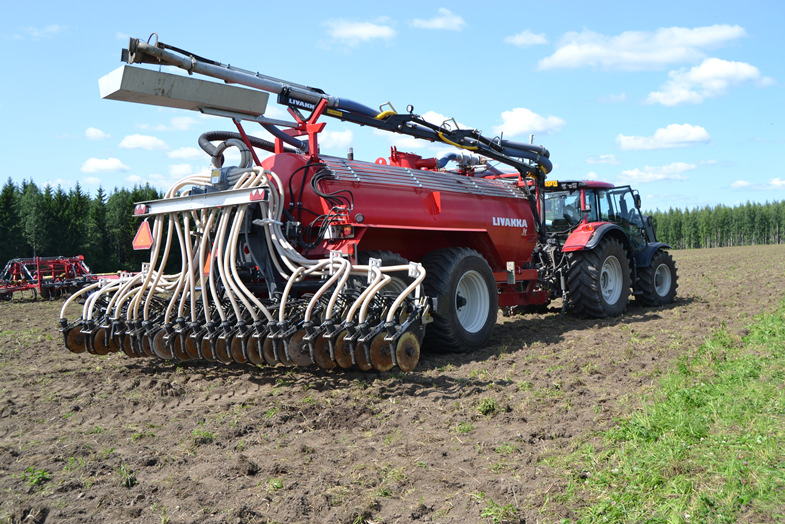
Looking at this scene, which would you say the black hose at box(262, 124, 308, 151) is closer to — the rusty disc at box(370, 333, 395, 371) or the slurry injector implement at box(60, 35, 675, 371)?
the slurry injector implement at box(60, 35, 675, 371)

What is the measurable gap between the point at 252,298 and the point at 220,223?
0.90 meters

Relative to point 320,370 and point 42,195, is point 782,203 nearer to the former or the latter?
point 42,195

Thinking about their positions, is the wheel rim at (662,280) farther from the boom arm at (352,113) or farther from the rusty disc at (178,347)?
the rusty disc at (178,347)

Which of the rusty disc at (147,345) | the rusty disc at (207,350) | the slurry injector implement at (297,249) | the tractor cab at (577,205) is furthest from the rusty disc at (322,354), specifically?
the tractor cab at (577,205)

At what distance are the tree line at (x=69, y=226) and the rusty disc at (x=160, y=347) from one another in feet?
107

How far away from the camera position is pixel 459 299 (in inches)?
288

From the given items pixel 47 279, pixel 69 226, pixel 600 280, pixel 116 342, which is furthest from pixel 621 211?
pixel 69 226

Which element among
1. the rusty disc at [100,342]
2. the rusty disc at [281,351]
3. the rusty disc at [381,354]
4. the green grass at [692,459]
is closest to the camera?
the green grass at [692,459]

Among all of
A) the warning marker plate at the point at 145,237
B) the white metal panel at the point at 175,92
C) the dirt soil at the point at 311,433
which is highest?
the white metal panel at the point at 175,92

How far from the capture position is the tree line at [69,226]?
35.1m

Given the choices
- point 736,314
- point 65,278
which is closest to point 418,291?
point 736,314

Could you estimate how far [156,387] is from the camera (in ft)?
18.0

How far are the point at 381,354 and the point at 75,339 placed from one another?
3499 millimetres

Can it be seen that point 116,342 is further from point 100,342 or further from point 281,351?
point 281,351
